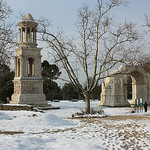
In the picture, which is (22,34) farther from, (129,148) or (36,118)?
(129,148)

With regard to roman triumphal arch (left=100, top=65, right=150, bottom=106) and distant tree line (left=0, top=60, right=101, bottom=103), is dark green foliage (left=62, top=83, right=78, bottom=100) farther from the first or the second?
roman triumphal arch (left=100, top=65, right=150, bottom=106)

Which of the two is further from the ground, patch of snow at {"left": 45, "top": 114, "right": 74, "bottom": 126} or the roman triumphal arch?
the roman triumphal arch

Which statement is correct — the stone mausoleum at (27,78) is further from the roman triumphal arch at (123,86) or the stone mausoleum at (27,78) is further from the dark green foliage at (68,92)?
the dark green foliage at (68,92)

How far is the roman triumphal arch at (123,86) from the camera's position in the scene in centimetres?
2981

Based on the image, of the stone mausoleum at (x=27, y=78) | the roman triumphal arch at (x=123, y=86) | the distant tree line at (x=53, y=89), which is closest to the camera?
the stone mausoleum at (x=27, y=78)

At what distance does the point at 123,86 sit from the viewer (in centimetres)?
3003

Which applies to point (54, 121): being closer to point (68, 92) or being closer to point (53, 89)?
point (53, 89)

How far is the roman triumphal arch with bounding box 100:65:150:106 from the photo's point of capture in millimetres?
29812

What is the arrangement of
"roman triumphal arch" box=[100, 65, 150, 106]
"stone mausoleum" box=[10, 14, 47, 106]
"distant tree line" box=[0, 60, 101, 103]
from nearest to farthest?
"stone mausoleum" box=[10, 14, 47, 106] → "roman triumphal arch" box=[100, 65, 150, 106] → "distant tree line" box=[0, 60, 101, 103]

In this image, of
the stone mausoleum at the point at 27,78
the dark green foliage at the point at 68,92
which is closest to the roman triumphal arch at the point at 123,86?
the stone mausoleum at the point at 27,78

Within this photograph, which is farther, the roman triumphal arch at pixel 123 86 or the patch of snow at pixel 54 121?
the roman triumphal arch at pixel 123 86

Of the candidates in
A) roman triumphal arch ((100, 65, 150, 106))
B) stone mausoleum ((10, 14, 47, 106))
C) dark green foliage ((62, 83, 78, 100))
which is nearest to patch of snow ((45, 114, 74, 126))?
stone mausoleum ((10, 14, 47, 106))

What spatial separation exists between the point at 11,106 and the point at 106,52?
1061 centimetres

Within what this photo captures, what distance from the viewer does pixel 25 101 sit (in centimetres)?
2581
